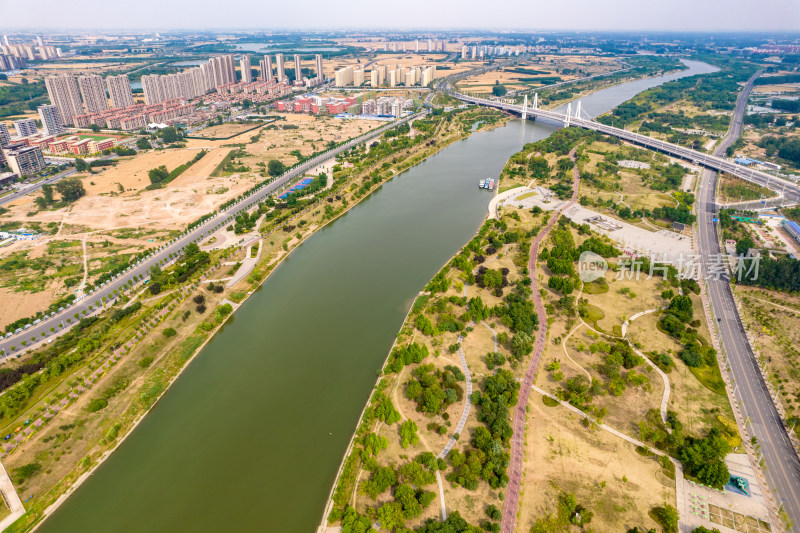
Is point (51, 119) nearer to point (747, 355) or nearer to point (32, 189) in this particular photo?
point (32, 189)

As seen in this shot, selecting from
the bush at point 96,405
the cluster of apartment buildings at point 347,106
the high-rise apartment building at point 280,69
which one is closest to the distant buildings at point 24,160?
the cluster of apartment buildings at point 347,106

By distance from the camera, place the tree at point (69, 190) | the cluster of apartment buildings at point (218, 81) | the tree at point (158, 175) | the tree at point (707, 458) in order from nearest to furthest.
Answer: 1. the tree at point (707, 458)
2. the tree at point (69, 190)
3. the tree at point (158, 175)
4. the cluster of apartment buildings at point (218, 81)

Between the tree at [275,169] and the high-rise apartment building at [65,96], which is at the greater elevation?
the high-rise apartment building at [65,96]

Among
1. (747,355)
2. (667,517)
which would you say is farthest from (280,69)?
(667,517)

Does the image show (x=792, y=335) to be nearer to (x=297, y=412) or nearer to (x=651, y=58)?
(x=297, y=412)

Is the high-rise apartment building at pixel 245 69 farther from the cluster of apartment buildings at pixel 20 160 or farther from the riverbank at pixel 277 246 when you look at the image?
the riverbank at pixel 277 246

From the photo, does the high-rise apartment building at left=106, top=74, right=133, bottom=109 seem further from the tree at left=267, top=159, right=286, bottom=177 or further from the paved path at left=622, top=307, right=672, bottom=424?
the paved path at left=622, top=307, right=672, bottom=424
